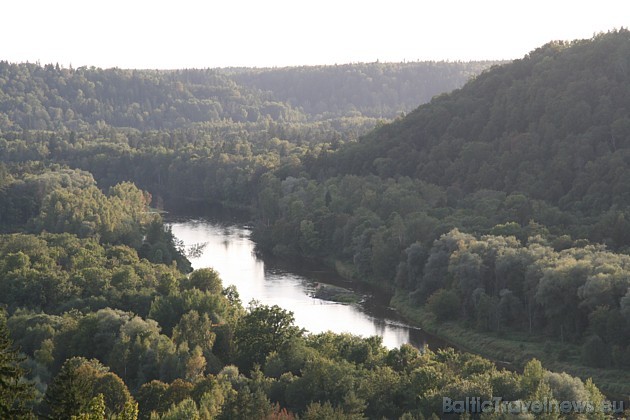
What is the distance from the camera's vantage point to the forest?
46.1m

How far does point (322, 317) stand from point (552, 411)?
38.0 m

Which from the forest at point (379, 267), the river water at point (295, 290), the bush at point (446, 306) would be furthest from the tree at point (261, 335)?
the bush at point (446, 306)

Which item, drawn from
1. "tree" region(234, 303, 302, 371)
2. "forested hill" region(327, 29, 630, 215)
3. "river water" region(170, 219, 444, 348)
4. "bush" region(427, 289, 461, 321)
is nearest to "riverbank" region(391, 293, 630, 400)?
"bush" region(427, 289, 461, 321)

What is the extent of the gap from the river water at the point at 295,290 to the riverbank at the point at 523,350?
1.60m

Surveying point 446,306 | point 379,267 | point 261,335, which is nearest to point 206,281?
point 261,335

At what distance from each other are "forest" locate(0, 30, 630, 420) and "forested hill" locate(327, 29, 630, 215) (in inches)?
10.6

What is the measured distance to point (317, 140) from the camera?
636 feet

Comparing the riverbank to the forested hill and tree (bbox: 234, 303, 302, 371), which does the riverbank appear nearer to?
tree (bbox: 234, 303, 302, 371)

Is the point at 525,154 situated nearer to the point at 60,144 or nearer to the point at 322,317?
the point at 322,317

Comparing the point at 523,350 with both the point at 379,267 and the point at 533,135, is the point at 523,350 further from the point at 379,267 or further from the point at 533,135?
the point at 533,135

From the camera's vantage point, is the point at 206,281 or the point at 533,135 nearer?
the point at 206,281

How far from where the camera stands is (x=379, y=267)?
90188mm

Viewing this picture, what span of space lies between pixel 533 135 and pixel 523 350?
49.6 meters

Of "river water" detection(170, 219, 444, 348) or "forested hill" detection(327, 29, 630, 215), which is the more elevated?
"forested hill" detection(327, 29, 630, 215)
